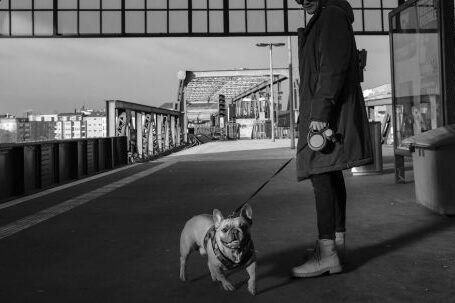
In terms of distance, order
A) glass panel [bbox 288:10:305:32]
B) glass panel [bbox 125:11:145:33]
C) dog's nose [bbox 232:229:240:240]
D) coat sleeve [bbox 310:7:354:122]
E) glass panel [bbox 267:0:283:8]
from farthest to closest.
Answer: glass panel [bbox 288:10:305:32] < glass panel [bbox 267:0:283:8] < glass panel [bbox 125:11:145:33] < coat sleeve [bbox 310:7:354:122] < dog's nose [bbox 232:229:240:240]

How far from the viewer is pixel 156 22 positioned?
51.7 feet

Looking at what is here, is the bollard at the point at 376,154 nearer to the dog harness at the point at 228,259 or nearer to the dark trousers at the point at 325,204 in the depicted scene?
the dark trousers at the point at 325,204

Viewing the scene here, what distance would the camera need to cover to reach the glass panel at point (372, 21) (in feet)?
52.4

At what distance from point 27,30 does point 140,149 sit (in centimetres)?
518

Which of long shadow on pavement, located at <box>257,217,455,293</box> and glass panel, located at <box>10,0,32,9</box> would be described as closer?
long shadow on pavement, located at <box>257,217,455,293</box>

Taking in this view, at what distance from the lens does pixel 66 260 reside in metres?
3.82

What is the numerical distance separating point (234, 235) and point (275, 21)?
14.2 metres

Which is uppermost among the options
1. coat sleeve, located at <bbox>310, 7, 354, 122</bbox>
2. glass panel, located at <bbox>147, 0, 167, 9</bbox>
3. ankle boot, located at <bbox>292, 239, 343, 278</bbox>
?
Answer: glass panel, located at <bbox>147, 0, 167, 9</bbox>

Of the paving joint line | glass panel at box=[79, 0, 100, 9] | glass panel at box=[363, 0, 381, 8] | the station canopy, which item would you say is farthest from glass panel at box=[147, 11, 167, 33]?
the paving joint line

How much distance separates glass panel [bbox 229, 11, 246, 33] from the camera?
15695 mm

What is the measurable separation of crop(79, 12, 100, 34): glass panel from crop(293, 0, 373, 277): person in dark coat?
13530 mm

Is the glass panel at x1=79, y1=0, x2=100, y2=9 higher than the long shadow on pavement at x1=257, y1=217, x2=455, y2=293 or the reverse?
higher

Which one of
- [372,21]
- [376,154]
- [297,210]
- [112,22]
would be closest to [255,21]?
[372,21]

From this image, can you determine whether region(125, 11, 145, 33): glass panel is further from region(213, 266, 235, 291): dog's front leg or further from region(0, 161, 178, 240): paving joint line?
region(213, 266, 235, 291): dog's front leg
